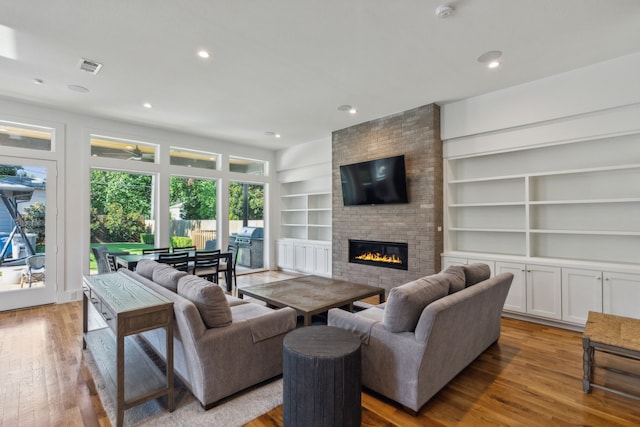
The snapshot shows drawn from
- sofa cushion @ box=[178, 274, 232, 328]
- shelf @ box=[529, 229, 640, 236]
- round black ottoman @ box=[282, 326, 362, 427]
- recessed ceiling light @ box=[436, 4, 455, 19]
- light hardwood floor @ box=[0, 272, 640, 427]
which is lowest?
light hardwood floor @ box=[0, 272, 640, 427]

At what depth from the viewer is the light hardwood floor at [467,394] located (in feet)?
6.92

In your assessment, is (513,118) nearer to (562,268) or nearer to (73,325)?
(562,268)

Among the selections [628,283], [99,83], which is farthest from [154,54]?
[628,283]

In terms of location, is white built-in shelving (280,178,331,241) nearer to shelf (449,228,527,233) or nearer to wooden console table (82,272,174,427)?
shelf (449,228,527,233)

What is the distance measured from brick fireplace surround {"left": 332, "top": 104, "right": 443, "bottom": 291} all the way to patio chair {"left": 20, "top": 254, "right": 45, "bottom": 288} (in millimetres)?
4908

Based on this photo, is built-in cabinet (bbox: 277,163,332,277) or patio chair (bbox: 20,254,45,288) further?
built-in cabinet (bbox: 277,163,332,277)

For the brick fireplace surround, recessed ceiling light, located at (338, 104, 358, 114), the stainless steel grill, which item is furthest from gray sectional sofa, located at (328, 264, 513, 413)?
the stainless steel grill

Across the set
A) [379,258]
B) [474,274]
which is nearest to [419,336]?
[474,274]

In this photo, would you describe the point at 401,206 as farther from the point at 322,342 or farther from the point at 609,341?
the point at 322,342

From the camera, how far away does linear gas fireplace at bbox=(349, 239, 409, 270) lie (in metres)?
5.21

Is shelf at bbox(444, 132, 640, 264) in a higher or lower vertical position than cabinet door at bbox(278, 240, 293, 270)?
higher

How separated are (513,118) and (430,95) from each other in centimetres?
115

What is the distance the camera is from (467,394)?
7.85ft

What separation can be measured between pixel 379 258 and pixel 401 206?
1.06 m
